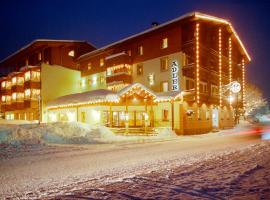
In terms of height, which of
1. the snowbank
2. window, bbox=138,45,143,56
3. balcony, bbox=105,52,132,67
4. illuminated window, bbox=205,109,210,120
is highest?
window, bbox=138,45,143,56

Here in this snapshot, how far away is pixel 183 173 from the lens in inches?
380

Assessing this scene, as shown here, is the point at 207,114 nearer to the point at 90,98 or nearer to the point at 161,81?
the point at 161,81

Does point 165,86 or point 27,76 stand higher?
point 27,76

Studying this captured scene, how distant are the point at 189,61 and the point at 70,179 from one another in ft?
92.8

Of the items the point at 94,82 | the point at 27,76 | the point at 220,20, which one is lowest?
the point at 94,82

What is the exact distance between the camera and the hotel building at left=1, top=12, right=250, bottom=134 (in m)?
33.1

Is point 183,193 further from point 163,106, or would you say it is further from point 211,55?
point 211,55

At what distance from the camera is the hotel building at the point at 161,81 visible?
33094mm

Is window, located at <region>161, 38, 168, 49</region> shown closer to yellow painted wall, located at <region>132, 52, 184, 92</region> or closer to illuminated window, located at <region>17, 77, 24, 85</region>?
yellow painted wall, located at <region>132, 52, 184, 92</region>

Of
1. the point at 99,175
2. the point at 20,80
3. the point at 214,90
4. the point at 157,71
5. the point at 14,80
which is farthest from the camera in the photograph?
the point at 14,80

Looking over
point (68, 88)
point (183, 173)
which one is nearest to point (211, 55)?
point (68, 88)

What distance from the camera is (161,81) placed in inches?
1433

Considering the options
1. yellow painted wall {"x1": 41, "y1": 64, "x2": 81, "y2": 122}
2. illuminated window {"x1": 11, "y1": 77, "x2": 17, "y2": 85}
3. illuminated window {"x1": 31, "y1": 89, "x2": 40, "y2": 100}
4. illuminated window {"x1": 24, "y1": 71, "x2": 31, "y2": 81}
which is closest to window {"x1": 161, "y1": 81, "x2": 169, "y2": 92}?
yellow painted wall {"x1": 41, "y1": 64, "x2": 81, "y2": 122}

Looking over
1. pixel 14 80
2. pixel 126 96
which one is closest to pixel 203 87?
pixel 126 96
